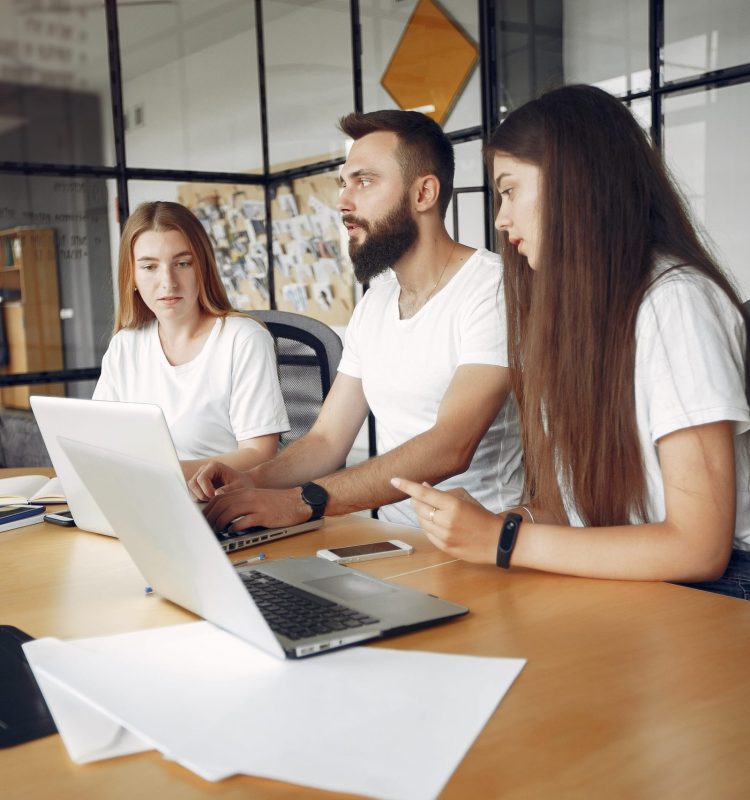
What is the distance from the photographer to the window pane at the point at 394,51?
4.16 meters

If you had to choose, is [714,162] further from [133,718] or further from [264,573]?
[133,718]

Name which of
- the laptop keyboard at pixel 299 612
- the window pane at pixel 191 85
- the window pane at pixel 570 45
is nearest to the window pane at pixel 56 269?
the window pane at pixel 191 85

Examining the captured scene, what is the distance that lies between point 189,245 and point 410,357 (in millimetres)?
722

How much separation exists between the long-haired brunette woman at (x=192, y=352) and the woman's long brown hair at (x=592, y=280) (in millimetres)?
1000

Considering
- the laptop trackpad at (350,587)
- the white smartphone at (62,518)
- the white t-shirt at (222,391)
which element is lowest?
the white smartphone at (62,518)

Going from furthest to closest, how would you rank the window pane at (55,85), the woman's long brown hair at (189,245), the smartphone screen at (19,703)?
the window pane at (55,85)
the woman's long brown hair at (189,245)
the smartphone screen at (19,703)

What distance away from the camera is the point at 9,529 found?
5.58 ft

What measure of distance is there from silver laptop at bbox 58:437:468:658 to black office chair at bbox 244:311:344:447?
1.11m

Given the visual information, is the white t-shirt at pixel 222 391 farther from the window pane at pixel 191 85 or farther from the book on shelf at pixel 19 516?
the window pane at pixel 191 85

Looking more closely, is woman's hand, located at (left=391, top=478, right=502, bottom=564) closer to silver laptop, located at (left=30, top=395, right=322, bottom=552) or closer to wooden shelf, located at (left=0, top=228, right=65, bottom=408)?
silver laptop, located at (left=30, top=395, right=322, bottom=552)

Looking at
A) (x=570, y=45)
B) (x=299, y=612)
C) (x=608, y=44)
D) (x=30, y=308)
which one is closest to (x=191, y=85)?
(x=30, y=308)

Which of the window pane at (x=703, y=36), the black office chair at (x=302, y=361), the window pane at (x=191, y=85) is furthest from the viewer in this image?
the window pane at (x=191, y=85)

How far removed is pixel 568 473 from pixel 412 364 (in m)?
0.77

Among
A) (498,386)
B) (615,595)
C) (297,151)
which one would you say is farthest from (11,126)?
(615,595)
